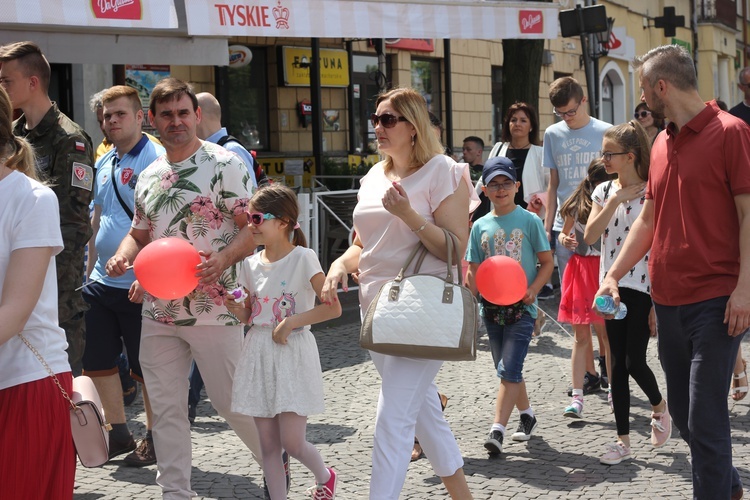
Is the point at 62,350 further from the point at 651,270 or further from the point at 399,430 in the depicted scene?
the point at 651,270

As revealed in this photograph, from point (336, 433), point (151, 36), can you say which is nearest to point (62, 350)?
point (336, 433)

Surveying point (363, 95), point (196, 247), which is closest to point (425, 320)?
point (196, 247)

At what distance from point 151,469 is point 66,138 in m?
1.85

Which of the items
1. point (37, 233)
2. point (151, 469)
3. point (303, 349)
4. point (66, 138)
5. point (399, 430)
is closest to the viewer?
point (37, 233)

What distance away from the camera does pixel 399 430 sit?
4484 mm

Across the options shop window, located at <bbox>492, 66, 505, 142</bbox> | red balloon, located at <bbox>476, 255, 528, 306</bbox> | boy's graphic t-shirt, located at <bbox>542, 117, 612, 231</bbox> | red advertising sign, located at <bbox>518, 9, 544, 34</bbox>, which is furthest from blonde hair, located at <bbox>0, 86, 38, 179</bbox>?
shop window, located at <bbox>492, 66, 505, 142</bbox>

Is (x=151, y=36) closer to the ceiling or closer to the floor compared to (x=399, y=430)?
closer to the ceiling

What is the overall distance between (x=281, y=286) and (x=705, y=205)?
6.08 feet

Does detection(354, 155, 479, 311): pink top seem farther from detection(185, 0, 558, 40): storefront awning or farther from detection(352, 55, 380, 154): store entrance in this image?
detection(352, 55, 380, 154): store entrance

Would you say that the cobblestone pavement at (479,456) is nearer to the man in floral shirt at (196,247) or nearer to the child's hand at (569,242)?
the man in floral shirt at (196,247)

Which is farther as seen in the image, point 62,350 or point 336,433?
point 336,433

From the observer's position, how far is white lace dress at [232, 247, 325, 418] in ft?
16.4

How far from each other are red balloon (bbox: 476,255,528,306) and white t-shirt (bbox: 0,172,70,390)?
9.77ft

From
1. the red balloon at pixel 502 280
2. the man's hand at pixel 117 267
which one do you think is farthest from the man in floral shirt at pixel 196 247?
the red balloon at pixel 502 280
